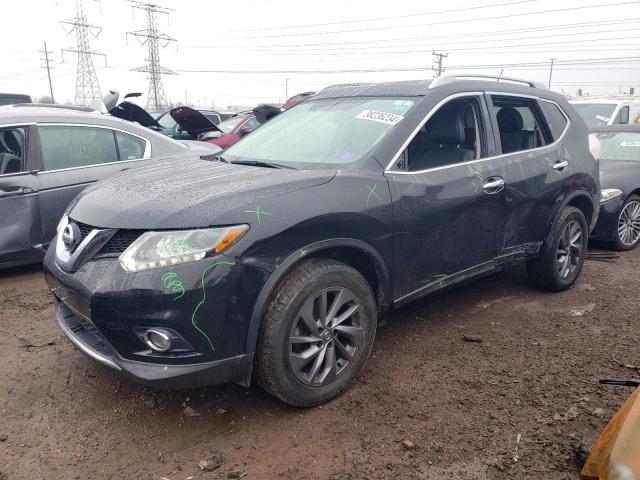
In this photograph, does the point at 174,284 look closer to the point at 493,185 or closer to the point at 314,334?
the point at 314,334

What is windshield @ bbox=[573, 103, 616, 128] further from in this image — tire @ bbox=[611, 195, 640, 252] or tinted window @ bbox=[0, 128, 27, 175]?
tinted window @ bbox=[0, 128, 27, 175]

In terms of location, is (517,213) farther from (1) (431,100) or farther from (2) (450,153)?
(1) (431,100)

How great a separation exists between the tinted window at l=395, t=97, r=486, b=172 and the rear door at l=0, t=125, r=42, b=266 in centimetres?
335

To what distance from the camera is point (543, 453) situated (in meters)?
2.44

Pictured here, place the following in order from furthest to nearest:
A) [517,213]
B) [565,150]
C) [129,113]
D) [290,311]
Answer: [129,113] < [565,150] < [517,213] < [290,311]

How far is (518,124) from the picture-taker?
4.11 metres

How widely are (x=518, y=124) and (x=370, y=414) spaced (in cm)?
265

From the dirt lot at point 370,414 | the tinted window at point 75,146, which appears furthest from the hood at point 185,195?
the tinted window at point 75,146

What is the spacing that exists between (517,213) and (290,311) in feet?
7.00

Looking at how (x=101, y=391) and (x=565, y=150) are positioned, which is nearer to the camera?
(x=101, y=391)

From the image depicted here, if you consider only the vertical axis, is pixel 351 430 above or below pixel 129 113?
below

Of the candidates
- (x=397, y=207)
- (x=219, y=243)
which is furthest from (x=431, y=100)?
(x=219, y=243)

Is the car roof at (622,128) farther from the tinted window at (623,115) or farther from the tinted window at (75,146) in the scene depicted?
the tinted window at (75,146)

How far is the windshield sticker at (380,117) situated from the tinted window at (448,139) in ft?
0.55
